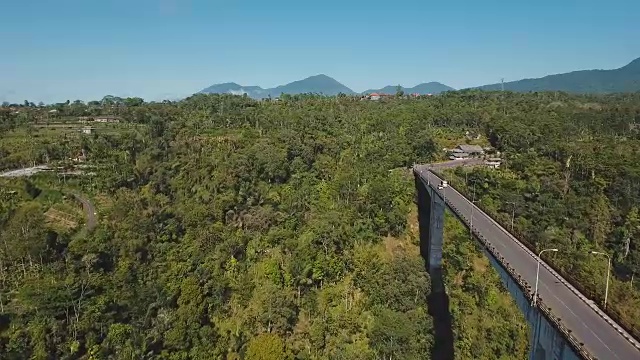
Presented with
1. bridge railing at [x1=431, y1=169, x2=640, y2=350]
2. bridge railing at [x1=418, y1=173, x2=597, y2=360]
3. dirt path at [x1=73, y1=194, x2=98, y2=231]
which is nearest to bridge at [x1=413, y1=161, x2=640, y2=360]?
bridge railing at [x1=418, y1=173, x2=597, y2=360]

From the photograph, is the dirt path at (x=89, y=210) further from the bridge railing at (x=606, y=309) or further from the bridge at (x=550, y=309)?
the bridge railing at (x=606, y=309)

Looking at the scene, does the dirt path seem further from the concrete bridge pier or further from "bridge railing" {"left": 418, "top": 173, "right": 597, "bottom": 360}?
"bridge railing" {"left": 418, "top": 173, "right": 597, "bottom": 360}

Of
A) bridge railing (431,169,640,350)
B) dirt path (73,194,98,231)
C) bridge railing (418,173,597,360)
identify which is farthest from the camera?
dirt path (73,194,98,231)

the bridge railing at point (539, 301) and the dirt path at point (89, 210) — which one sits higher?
the bridge railing at point (539, 301)

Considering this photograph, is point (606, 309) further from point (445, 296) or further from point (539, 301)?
point (445, 296)

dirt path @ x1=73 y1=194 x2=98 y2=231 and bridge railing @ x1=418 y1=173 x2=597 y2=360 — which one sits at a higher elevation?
bridge railing @ x1=418 y1=173 x2=597 y2=360

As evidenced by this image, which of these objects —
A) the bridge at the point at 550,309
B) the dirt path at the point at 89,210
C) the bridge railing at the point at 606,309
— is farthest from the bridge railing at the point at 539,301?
the dirt path at the point at 89,210

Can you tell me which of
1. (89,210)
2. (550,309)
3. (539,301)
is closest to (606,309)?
(550,309)

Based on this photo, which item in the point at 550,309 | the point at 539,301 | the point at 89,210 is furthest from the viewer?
the point at 89,210
